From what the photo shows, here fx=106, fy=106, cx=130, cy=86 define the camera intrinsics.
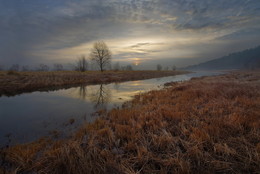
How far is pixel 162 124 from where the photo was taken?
441 centimetres

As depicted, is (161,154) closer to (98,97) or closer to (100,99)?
(100,99)

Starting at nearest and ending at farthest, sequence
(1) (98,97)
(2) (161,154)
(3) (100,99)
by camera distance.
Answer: (2) (161,154), (3) (100,99), (1) (98,97)

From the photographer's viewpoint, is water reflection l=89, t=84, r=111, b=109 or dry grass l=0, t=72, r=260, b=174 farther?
water reflection l=89, t=84, r=111, b=109

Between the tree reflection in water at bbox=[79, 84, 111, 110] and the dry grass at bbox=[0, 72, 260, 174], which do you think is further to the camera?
the tree reflection in water at bbox=[79, 84, 111, 110]

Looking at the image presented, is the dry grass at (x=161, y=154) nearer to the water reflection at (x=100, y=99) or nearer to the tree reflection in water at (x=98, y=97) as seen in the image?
the water reflection at (x=100, y=99)

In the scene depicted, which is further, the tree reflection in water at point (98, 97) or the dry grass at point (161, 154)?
the tree reflection in water at point (98, 97)

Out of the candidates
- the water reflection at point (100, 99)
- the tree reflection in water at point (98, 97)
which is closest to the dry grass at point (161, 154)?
the water reflection at point (100, 99)

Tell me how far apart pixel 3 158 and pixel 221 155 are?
6.36 metres

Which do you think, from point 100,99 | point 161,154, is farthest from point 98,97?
point 161,154

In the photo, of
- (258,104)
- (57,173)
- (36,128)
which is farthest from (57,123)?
(258,104)

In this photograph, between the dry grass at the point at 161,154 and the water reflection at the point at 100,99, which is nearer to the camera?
the dry grass at the point at 161,154

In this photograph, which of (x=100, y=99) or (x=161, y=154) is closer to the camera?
(x=161, y=154)

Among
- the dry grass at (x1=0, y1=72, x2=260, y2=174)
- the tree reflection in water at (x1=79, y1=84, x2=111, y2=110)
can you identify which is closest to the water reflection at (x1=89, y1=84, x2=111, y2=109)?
the tree reflection in water at (x1=79, y1=84, x2=111, y2=110)

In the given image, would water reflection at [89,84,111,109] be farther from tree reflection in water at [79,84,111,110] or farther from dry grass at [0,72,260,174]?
dry grass at [0,72,260,174]
